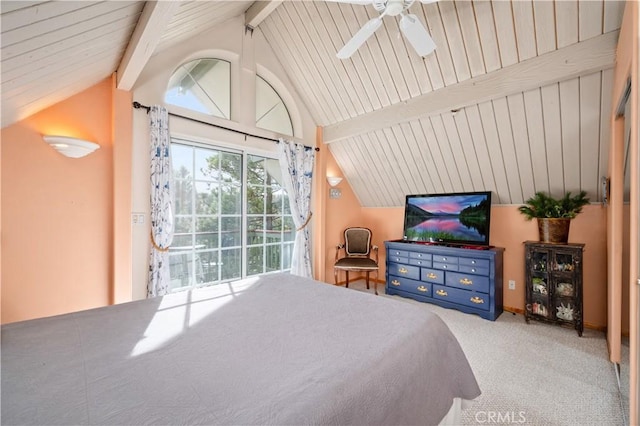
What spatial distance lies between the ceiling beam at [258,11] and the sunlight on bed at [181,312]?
3016mm

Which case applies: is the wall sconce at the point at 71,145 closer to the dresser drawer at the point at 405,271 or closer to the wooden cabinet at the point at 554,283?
the dresser drawer at the point at 405,271

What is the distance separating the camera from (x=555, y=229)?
3.00m

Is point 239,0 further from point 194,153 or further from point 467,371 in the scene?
point 467,371

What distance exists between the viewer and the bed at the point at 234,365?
2.55 ft

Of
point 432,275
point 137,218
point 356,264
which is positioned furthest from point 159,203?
point 432,275

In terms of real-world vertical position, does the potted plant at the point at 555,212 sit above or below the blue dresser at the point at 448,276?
above

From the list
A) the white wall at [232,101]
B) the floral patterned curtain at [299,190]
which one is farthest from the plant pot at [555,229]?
the white wall at [232,101]

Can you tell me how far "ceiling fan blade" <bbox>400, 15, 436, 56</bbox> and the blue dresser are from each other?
2.40 m

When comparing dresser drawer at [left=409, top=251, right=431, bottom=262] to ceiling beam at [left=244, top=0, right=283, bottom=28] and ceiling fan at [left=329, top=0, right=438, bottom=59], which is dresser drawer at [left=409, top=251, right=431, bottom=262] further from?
ceiling beam at [left=244, top=0, right=283, bottom=28]

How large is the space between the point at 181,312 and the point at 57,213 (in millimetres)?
1710

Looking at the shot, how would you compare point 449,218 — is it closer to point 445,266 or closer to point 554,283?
point 445,266

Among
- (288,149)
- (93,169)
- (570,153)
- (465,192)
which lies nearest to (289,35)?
(288,149)

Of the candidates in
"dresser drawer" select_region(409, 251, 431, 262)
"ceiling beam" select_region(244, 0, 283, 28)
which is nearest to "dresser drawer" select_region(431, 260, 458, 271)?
"dresser drawer" select_region(409, 251, 431, 262)

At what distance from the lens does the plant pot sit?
9.72 ft
